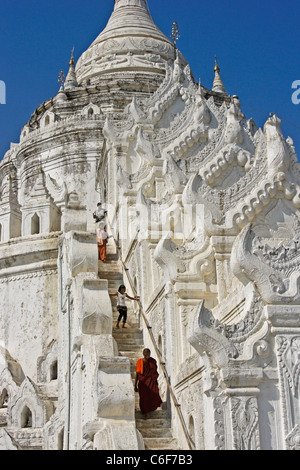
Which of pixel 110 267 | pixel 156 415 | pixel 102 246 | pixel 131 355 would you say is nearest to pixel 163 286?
pixel 131 355

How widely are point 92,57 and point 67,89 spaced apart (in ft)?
9.36

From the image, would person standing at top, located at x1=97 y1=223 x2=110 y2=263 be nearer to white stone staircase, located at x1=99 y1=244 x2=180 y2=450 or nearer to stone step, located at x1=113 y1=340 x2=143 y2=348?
white stone staircase, located at x1=99 y1=244 x2=180 y2=450

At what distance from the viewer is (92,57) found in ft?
110

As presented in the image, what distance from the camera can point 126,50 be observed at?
3312 cm

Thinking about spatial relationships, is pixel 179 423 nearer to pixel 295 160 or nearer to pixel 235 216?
pixel 235 216

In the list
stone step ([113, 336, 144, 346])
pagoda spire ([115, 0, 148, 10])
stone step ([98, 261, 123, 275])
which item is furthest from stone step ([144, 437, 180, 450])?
pagoda spire ([115, 0, 148, 10])

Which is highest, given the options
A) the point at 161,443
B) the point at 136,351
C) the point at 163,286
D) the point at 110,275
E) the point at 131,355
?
the point at 110,275

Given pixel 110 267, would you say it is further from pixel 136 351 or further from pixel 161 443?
pixel 161 443

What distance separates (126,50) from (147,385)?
2335 centimetres

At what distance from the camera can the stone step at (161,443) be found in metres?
11.4
